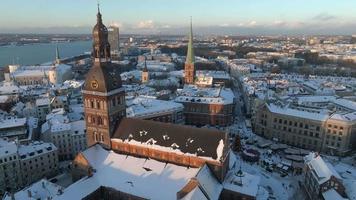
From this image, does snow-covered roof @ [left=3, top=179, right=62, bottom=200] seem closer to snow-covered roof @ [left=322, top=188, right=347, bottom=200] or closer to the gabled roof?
the gabled roof

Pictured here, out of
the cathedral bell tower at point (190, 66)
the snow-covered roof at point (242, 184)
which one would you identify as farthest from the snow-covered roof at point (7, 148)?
the cathedral bell tower at point (190, 66)

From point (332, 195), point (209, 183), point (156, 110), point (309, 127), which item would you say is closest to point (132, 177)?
point (209, 183)

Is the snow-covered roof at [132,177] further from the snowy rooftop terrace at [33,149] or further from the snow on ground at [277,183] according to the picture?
the snow on ground at [277,183]

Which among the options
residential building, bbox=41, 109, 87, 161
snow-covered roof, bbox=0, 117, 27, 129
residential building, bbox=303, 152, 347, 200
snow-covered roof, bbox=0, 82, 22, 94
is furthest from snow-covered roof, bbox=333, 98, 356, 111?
snow-covered roof, bbox=0, 82, 22, 94

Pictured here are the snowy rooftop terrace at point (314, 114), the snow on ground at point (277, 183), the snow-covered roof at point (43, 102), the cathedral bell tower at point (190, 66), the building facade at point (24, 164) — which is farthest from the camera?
the cathedral bell tower at point (190, 66)

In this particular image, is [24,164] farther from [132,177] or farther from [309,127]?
[309,127]

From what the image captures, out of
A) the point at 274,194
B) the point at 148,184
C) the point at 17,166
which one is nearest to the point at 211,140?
the point at 148,184

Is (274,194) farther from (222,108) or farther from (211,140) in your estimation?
(222,108)
